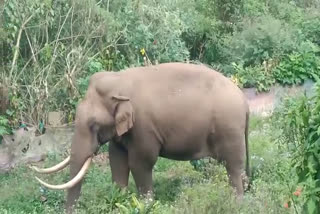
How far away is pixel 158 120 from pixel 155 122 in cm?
4

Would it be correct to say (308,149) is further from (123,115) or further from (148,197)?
(123,115)

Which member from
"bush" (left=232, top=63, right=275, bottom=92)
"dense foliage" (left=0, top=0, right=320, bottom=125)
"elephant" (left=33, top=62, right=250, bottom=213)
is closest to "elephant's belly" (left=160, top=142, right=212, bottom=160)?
"elephant" (left=33, top=62, right=250, bottom=213)

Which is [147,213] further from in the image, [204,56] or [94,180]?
[204,56]

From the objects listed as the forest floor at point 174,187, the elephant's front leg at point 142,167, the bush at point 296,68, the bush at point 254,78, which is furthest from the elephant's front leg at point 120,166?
the bush at point 296,68

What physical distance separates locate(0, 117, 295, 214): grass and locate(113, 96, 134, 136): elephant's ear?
2.43ft

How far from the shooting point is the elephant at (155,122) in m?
10.6

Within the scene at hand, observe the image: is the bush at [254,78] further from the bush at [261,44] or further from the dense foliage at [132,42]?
the bush at [261,44]

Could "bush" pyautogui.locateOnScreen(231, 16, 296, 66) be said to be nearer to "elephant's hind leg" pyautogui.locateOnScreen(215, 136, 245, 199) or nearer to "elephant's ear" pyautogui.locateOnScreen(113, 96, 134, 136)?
"elephant's hind leg" pyautogui.locateOnScreen(215, 136, 245, 199)

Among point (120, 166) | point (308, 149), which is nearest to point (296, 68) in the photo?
point (120, 166)

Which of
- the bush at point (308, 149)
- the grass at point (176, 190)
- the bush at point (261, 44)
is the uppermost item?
the bush at point (308, 149)

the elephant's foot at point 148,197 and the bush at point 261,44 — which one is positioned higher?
the elephant's foot at point 148,197

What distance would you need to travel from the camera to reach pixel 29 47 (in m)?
14.0

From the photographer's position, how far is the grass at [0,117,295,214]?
27.1 ft

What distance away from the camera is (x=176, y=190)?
11.2 m
